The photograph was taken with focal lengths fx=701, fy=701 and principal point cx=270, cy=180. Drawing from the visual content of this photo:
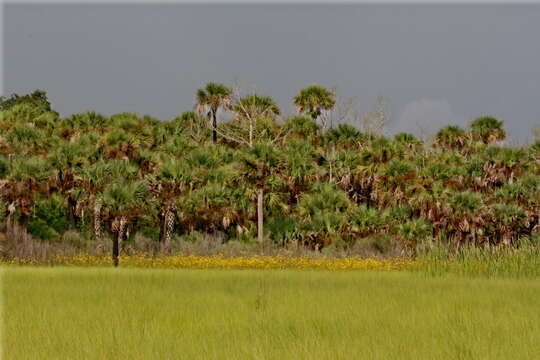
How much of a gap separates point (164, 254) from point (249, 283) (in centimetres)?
2105

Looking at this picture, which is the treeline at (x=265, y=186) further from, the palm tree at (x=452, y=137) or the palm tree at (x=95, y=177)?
the palm tree at (x=452, y=137)

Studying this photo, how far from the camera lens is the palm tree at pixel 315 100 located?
199ft

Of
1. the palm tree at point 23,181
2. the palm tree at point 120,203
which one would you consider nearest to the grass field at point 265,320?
the palm tree at point 120,203

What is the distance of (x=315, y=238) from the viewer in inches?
1642

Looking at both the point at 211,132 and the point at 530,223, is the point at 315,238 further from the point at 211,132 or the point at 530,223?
the point at 211,132

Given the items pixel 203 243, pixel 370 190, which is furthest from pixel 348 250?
pixel 370 190

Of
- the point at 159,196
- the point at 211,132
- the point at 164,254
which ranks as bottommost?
the point at 164,254

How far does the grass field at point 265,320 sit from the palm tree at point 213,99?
4145 centimetres

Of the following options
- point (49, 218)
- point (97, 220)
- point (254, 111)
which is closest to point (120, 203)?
point (97, 220)

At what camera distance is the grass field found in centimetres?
871

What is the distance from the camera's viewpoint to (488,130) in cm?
5994

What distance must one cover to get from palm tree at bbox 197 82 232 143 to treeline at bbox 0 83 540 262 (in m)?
6.00

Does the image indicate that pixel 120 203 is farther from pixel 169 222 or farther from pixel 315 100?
pixel 315 100

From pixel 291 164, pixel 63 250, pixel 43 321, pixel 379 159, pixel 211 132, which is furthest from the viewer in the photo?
pixel 211 132
